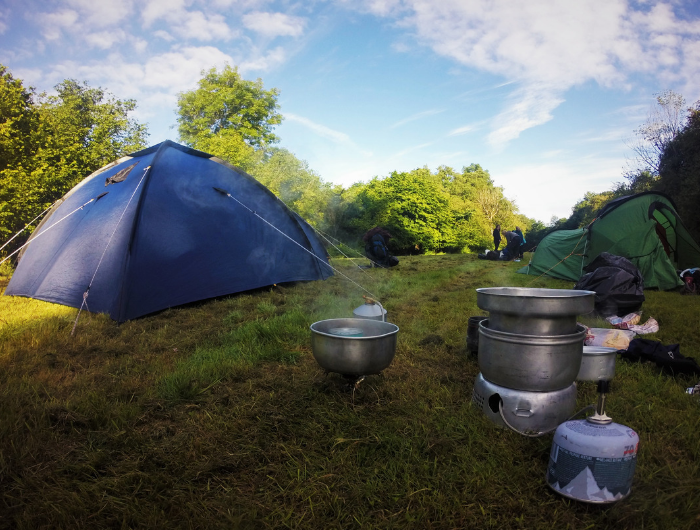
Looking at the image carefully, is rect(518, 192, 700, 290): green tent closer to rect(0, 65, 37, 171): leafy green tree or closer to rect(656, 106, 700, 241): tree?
rect(656, 106, 700, 241): tree

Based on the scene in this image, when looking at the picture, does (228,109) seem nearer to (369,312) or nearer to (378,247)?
(378,247)

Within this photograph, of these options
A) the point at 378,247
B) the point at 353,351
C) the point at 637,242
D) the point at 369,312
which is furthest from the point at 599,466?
the point at 378,247

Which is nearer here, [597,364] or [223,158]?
[597,364]

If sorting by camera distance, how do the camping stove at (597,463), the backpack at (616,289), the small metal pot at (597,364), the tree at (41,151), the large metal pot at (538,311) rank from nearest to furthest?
the camping stove at (597,463), the large metal pot at (538,311), the small metal pot at (597,364), the backpack at (616,289), the tree at (41,151)

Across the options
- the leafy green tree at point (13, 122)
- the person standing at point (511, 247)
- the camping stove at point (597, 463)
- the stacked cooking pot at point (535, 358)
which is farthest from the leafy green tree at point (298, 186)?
the camping stove at point (597, 463)

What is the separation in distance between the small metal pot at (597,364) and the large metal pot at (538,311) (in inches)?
28.6

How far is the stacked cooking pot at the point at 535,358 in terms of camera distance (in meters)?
2.37

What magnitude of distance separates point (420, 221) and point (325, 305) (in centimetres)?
1989

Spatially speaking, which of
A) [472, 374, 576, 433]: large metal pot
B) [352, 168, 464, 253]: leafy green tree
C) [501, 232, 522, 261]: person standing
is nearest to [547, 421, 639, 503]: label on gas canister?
[472, 374, 576, 433]: large metal pot

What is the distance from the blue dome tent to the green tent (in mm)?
6050

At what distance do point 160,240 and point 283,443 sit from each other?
428 cm

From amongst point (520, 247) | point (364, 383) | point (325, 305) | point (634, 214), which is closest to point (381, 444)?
point (364, 383)

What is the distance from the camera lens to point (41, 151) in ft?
38.6

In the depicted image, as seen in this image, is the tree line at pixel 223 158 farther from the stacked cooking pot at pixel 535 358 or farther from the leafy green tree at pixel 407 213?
the stacked cooking pot at pixel 535 358
